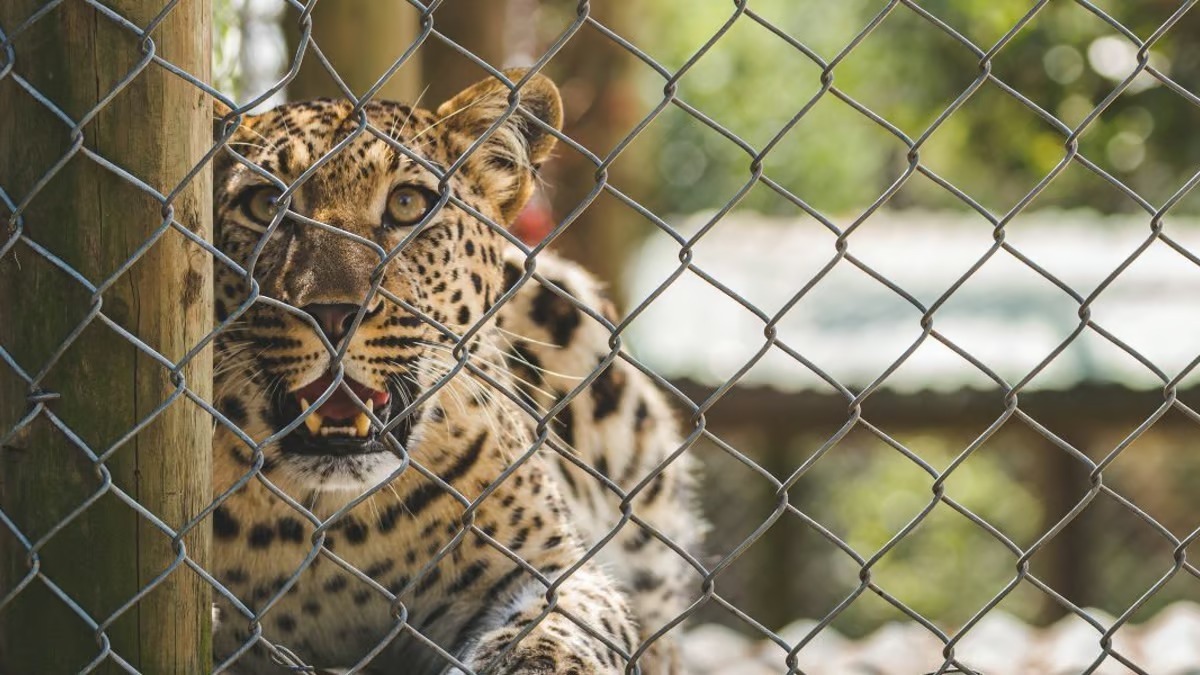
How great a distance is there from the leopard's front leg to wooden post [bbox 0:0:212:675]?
29.4 inches

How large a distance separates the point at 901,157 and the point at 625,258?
11898 mm

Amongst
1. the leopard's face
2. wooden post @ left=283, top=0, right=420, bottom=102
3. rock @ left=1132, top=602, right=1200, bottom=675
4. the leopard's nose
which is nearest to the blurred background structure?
wooden post @ left=283, top=0, right=420, bottom=102

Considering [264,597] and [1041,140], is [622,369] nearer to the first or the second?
[264,597]

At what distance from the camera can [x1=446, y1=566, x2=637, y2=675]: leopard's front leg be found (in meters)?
3.40

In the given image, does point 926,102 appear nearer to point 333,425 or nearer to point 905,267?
point 905,267

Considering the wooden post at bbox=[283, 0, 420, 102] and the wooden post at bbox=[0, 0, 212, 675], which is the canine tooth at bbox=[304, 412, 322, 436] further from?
the wooden post at bbox=[283, 0, 420, 102]

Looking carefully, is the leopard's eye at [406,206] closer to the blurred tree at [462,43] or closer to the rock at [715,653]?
the rock at [715,653]

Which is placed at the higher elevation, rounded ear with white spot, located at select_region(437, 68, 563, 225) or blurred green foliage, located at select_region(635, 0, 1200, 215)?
blurred green foliage, located at select_region(635, 0, 1200, 215)

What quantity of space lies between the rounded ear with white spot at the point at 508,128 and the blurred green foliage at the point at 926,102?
0.45 m

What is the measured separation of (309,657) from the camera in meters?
3.76

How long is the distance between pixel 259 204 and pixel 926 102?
8.95 m

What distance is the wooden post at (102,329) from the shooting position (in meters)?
2.42

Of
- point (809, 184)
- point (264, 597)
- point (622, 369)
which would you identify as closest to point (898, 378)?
point (622, 369)

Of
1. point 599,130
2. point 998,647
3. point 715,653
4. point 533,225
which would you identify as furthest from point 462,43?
point 998,647
